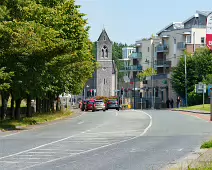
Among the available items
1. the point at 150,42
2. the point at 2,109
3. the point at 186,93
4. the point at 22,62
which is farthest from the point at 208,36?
the point at 150,42

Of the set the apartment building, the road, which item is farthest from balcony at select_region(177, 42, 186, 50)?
the road

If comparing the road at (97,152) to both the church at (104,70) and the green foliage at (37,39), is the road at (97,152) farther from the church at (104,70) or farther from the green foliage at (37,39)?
the church at (104,70)

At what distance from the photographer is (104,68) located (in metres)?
161

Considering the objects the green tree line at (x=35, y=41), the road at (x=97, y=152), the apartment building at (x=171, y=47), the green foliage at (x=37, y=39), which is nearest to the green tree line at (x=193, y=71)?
the apartment building at (x=171, y=47)

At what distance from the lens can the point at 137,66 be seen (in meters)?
148

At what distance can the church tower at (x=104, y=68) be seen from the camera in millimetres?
161500

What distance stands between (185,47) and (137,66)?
34449 mm

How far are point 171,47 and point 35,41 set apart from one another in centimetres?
9086

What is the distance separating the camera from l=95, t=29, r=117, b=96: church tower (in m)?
162

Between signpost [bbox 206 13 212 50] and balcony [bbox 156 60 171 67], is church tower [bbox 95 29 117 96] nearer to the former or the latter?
balcony [bbox 156 60 171 67]

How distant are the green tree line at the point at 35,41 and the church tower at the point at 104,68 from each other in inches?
4612

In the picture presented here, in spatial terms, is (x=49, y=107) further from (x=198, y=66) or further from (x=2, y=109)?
(x=198, y=66)

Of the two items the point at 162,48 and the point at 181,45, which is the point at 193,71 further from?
the point at 162,48

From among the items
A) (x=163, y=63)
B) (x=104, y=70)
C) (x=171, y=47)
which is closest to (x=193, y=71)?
(x=171, y=47)
